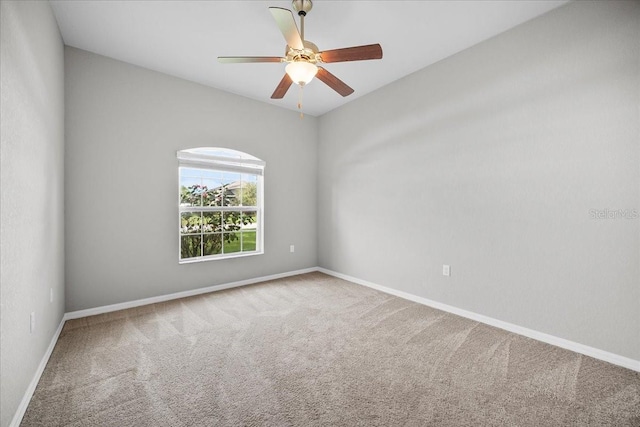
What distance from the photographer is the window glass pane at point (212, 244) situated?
3.79 metres

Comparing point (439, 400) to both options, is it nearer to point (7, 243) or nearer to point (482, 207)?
point (482, 207)

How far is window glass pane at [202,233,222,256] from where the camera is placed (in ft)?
12.5

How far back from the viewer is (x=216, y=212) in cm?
388

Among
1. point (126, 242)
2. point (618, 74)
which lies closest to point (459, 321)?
point (618, 74)

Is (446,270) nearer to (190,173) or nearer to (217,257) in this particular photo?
(217,257)

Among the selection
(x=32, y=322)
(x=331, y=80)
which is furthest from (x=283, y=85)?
(x=32, y=322)

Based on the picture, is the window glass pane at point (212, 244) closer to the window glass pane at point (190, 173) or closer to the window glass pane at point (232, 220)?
the window glass pane at point (232, 220)

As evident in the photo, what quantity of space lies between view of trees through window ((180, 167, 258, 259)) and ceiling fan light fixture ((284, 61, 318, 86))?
221 cm

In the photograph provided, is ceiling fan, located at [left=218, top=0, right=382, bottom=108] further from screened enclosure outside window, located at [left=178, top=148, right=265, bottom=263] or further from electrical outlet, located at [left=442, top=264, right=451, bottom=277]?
electrical outlet, located at [left=442, top=264, right=451, bottom=277]

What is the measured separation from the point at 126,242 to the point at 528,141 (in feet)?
14.0

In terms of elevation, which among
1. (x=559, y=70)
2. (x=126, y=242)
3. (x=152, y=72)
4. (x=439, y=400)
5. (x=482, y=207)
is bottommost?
(x=439, y=400)

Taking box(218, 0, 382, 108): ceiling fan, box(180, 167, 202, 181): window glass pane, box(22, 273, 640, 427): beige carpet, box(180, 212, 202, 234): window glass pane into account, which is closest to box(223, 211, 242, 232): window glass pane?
box(180, 212, 202, 234): window glass pane

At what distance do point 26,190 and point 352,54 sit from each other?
2319mm

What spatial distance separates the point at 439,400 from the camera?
1.64 metres
